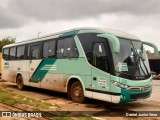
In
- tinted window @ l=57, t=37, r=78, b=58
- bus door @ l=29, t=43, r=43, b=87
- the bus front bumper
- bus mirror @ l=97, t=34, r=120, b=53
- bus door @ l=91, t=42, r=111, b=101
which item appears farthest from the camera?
bus door @ l=29, t=43, r=43, b=87

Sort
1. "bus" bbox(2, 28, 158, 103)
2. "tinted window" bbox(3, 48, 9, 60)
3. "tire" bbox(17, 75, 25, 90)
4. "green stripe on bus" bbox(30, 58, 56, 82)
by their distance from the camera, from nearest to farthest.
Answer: "bus" bbox(2, 28, 158, 103) → "green stripe on bus" bbox(30, 58, 56, 82) → "tire" bbox(17, 75, 25, 90) → "tinted window" bbox(3, 48, 9, 60)

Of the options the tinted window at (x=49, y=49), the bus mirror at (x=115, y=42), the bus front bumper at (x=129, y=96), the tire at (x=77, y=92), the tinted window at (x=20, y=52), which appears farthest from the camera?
the tinted window at (x=20, y=52)

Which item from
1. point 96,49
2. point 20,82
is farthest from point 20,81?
point 96,49

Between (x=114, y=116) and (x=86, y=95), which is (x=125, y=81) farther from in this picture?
(x=86, y=95)

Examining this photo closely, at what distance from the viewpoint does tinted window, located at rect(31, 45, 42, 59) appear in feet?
52.4

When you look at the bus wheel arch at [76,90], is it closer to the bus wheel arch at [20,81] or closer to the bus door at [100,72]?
the bus door at [100,72]

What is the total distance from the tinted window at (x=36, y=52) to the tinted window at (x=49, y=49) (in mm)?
633

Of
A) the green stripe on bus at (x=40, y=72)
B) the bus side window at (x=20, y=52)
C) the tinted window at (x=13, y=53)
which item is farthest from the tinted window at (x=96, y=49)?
the tinted window at (x=13, y=53)

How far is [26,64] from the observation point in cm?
1750

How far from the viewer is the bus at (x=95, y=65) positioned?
10.6 m

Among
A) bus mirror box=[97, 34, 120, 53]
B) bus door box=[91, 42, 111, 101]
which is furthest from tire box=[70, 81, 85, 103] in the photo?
bus mirror box=[97, 34, 120, 53]

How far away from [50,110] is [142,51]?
15.5 feet

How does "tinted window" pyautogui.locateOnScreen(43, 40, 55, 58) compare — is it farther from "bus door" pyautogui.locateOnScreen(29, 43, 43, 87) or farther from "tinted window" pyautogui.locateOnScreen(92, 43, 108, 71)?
"tinted window" pyautogui.locateOnScreen(92, 43, 108, 71)

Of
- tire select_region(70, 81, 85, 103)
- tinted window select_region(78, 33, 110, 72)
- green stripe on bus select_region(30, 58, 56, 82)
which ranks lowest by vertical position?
tire select_region(70, 81, 85, 103)
